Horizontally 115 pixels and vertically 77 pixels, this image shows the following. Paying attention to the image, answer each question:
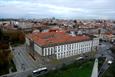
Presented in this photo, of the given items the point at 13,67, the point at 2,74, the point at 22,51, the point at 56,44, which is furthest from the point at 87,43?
the point at 2,74

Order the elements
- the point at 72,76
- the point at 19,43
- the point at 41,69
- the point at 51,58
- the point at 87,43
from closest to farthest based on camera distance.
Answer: the point at 72,76 → the point at 41,69 → the point at 51,58 → the point at 87,43 → the point at 19,43

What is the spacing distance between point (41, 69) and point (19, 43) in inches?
451

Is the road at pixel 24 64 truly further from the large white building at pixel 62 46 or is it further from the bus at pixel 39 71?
the large white building at pixel 62 46

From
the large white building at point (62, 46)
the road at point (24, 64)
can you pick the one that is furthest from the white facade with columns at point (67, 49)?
the road at point (24, 64)

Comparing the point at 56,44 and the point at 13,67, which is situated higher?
the point at 56,44

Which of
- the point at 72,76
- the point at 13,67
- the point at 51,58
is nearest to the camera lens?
the point at 72,76

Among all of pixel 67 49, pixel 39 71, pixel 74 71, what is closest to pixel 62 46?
pixel 67 49

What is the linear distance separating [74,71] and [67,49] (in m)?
4.81

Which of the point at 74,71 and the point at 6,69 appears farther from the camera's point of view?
the point at 6,69

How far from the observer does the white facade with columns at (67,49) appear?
53.2 ft

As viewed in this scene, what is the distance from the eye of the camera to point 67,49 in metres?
17.2

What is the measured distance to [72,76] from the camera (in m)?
11.7

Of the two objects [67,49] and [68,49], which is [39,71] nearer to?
[67,49]

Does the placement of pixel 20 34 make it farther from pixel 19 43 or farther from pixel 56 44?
pixel 56 44
